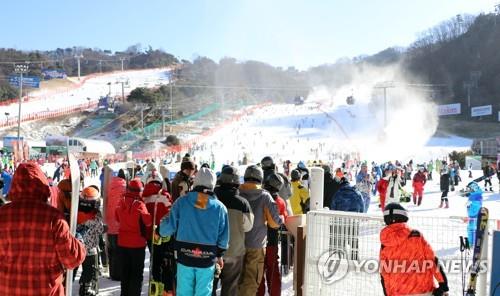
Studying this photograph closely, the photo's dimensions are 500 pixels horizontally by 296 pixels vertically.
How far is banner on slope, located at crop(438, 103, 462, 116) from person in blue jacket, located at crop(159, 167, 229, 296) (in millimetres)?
75300

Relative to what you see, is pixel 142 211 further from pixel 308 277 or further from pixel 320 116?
pixel 320 116

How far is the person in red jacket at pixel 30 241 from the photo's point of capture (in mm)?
2842

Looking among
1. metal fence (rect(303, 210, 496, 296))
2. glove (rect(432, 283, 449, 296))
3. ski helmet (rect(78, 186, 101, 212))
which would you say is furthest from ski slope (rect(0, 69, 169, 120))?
glove (rect(432, 283, 449, 296))

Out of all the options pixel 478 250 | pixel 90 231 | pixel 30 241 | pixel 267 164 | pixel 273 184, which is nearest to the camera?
pixel 30 241

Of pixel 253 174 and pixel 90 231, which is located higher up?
pixel 253 174

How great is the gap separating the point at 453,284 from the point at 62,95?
82.8 metres

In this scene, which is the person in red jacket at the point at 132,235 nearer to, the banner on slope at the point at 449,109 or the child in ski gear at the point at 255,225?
the child in ski gear at the point at 255,225

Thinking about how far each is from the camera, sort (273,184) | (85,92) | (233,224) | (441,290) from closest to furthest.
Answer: (441,290), (233,224), (273,184), (85,92)

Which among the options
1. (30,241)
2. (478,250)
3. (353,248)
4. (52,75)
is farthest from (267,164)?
(52,75)

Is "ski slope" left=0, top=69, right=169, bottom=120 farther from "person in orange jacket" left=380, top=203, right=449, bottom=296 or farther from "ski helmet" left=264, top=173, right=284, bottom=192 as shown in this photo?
"person in orange jacket" left=380, top=203, right=449, bottom=296

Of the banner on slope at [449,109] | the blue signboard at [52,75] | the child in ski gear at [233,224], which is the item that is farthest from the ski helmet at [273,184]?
the blue signboard at [52,75]

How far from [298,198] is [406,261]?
423 centimetres

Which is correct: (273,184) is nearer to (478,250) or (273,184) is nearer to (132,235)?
(132,235)

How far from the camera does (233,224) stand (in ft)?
14.6
